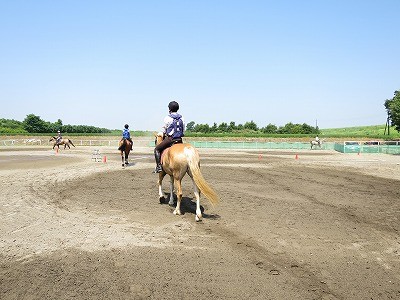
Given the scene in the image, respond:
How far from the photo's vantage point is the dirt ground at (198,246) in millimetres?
4164

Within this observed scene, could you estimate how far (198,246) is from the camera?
18.4ft

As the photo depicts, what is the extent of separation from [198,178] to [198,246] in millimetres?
1961

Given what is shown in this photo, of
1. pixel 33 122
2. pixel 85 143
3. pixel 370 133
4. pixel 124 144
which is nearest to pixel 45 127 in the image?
pixel 33 122

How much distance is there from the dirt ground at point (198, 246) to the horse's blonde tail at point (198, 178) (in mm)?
613

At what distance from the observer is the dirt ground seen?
4.16m

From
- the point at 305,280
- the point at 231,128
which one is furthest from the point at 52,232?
the point at 231,128

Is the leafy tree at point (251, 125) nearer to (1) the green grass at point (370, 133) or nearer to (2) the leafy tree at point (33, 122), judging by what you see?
(1) the green grass at point (370, 133)

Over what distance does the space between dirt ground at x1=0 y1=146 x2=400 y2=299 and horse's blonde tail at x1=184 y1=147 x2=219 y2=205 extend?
613mm

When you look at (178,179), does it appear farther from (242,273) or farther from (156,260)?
(242,273)

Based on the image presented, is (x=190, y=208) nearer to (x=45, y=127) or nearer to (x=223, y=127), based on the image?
(x=45, y=127)

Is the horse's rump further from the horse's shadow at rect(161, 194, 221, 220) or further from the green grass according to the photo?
the green grass

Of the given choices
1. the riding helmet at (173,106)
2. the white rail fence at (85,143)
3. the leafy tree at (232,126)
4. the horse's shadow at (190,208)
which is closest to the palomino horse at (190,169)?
the horse's shadow at (190,208)

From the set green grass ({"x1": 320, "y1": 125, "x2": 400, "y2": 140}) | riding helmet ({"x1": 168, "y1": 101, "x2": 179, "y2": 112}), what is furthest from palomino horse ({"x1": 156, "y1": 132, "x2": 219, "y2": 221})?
green grass ({"x1": 320, "y1": 125, "x2": 400, "y2": 140})

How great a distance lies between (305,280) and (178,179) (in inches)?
159
